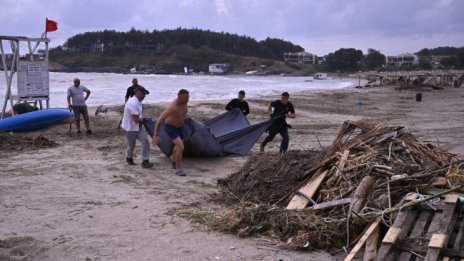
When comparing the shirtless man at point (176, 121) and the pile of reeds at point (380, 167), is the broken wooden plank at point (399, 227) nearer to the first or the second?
the pile of reeds at point (380, 167)

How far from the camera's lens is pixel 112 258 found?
190 inches

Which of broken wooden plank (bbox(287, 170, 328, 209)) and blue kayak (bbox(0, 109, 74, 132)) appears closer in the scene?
broken wooden plank (bbox(287, 170, 328, 209))

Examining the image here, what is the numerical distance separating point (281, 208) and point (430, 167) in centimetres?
191

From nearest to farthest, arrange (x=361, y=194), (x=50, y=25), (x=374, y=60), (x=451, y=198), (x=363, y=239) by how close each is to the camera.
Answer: (x=363, y=239) → (x=451, y=198) → (x=361, y=194) → (x=50, y=25) → (x=374, y=60)

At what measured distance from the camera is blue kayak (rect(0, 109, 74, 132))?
1304 centimetres

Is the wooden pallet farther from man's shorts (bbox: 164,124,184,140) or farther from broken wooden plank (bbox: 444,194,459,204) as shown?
man's shorts (bbox: 164,124,184,140)

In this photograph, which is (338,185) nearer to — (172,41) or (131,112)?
(131,112)

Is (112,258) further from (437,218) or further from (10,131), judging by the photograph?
(10,131)

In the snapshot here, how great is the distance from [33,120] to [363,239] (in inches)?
434

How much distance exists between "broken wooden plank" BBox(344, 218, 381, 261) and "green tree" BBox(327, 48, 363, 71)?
123 m

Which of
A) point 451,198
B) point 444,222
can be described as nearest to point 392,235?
point 444,222

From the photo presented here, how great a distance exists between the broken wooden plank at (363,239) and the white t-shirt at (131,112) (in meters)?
5.10

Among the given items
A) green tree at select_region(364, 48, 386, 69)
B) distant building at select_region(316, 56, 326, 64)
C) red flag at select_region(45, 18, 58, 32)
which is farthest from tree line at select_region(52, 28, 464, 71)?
red flag at select_region(45, 18, 58, 32)

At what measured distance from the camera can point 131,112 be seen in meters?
8.88
